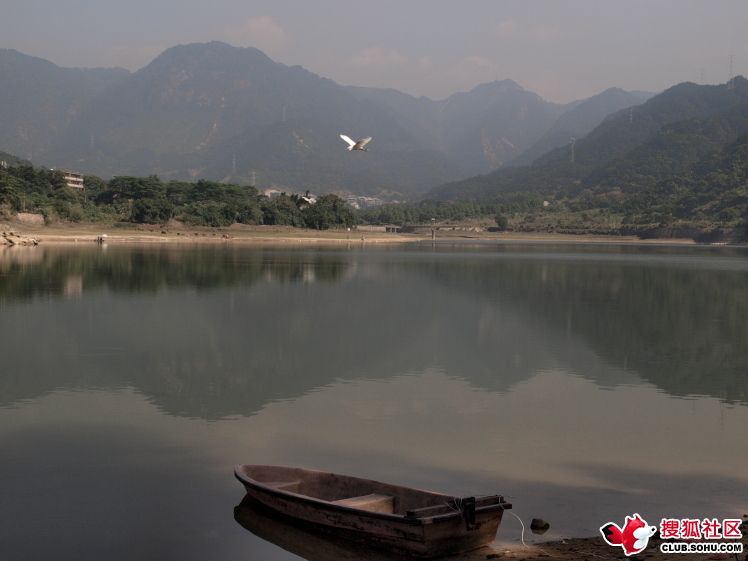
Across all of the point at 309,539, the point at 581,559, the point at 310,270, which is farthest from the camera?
the point at 310,270

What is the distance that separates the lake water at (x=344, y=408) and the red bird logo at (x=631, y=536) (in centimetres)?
95

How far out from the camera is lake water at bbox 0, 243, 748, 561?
1199 cm

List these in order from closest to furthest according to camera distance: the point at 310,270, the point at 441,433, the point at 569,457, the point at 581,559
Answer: the point at 581,559
the point at 569,457
the point at 441,433
the point at 310,270

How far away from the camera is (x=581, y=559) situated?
32.0 ft

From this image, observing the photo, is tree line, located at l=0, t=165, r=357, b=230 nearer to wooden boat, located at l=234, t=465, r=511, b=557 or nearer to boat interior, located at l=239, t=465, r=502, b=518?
boat interior, located at l=239, t=465, r=502, b=518

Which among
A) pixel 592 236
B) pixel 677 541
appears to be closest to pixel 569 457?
pixel 677 541

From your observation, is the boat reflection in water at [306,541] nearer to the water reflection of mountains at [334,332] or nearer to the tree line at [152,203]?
the water reflection of mountains at [334,332]

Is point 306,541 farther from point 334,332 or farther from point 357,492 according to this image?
point 334,332

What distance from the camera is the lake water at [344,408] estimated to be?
11992mm

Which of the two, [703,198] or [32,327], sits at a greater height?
[703,198]

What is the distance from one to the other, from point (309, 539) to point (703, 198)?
7295 inches

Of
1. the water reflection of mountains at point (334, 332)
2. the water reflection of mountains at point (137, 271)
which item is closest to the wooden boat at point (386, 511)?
the water reflection of mountains at point (334, 332)

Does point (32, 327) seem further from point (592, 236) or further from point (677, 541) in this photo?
point (592, 236)

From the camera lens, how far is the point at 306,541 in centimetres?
1061
